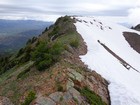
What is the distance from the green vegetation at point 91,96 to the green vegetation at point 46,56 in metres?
5.69

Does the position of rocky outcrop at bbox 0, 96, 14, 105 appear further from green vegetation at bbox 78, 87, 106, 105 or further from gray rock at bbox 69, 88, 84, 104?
green vegetation at bbox 78, 87, 106, 105

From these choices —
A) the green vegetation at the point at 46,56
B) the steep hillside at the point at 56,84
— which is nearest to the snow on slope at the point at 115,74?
the steep hillside at the point at 56,84

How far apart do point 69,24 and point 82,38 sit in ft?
39.2

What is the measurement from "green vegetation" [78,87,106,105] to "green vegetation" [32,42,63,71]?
569 cm

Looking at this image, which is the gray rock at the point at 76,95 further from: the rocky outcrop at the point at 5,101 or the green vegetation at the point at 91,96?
the rocky outcrop at the point at 5,101

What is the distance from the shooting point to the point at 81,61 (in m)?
35.4

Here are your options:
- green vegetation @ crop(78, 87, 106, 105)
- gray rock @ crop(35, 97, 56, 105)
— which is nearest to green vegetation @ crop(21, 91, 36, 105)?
gray rock @ crop(35, 97, 56, 105)

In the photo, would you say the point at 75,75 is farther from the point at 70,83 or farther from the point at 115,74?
the point at 115,74

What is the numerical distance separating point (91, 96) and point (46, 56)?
314 inches

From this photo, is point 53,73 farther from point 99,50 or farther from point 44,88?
point 99,50

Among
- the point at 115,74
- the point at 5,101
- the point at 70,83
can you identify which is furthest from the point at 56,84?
the point at 115,74

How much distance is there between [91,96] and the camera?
88.4ft

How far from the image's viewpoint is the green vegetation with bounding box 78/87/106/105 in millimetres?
26250

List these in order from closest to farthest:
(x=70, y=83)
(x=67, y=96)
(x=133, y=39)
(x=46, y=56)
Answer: (x=67, y=96) < (x=70, y=83) < (x=46, y=56) < (x=133, y=39)
